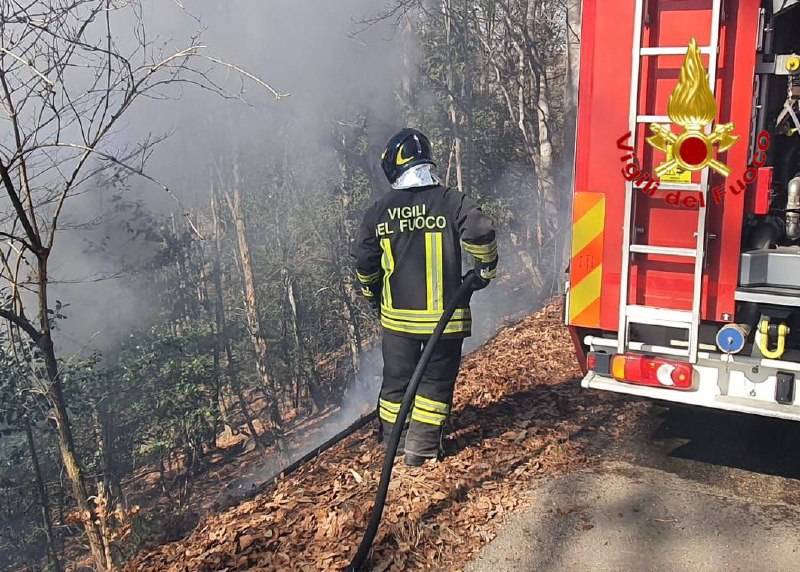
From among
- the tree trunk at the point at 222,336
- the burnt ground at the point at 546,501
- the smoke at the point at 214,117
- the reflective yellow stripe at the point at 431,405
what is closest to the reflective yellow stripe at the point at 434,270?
the reflective yellow stripe at the point at 431,405

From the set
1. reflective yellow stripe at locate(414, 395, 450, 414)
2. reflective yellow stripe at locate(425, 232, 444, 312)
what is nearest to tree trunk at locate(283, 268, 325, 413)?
reflective yellow stripe at locate(414, 395, 450, 414)

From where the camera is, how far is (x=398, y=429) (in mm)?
3100

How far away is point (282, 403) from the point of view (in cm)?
1742

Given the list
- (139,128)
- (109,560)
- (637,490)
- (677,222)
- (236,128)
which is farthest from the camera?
(236,128)

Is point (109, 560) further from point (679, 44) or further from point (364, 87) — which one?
point (364, 87)

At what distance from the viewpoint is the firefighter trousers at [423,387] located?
365cm

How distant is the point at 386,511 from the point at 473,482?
0.54 metres

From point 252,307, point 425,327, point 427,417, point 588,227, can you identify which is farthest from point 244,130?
point 588,227

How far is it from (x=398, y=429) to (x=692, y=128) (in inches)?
72.9

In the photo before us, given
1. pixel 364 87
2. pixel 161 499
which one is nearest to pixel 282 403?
pixel 161 499

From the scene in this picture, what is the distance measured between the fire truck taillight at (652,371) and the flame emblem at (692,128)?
0.87 m

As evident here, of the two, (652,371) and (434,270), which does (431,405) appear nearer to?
(434,270)

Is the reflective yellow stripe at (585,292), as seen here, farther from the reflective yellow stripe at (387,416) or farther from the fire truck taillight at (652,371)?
the reflective yellow stripe at (387,416)

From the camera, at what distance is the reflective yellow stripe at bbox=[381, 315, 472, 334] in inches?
142
